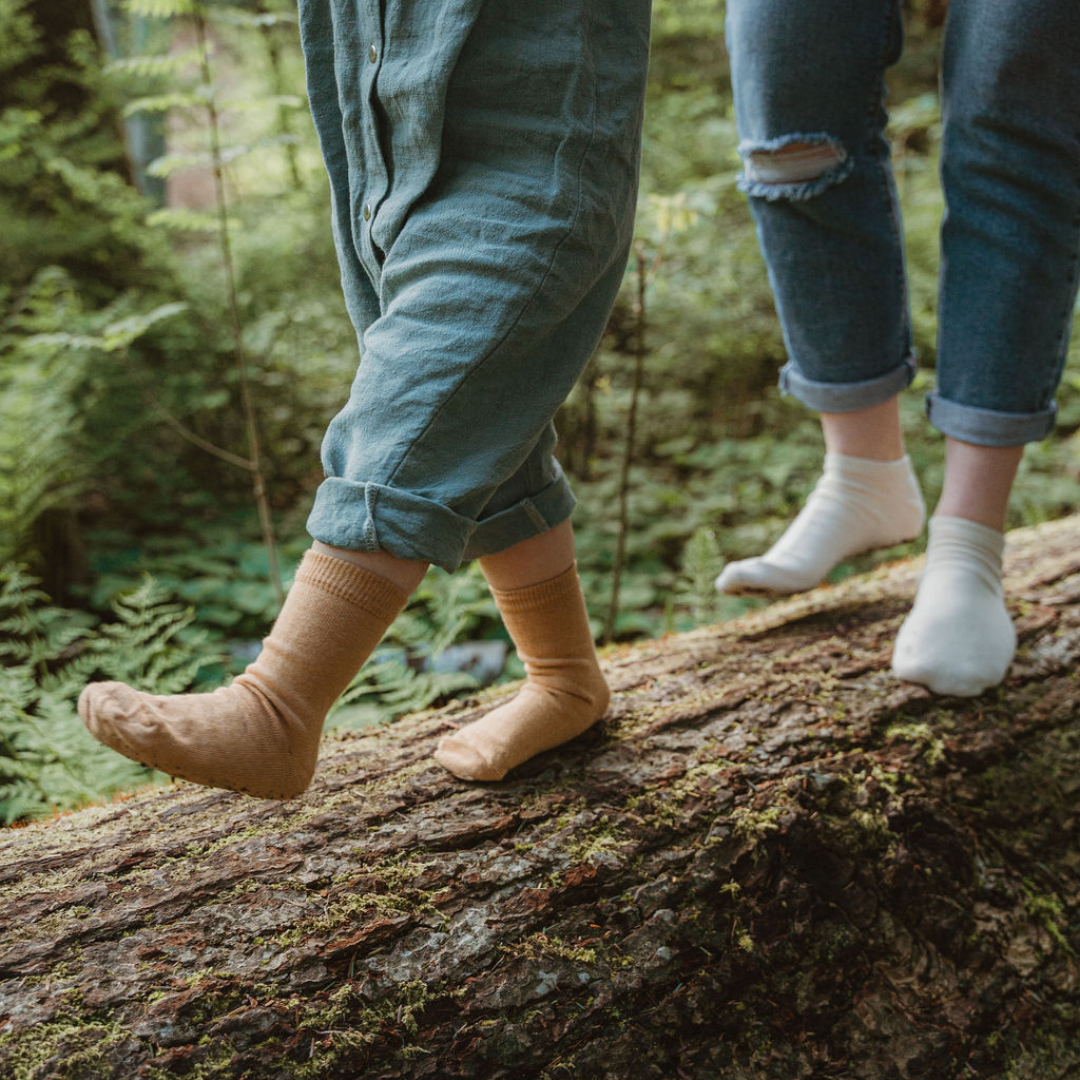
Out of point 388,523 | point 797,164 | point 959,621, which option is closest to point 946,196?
point 797,164

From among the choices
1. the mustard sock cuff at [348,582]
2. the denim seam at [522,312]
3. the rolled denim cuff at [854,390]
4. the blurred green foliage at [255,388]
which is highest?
the denim seam at [522,312]

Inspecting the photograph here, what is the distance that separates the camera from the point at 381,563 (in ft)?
3.41

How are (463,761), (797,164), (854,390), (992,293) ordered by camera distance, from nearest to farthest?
1. (463,761)
2. (992,293)
3. (797,164)
4. (854,390)

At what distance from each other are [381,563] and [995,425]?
1196mm

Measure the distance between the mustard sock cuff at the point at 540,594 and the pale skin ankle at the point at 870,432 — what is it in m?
0.83

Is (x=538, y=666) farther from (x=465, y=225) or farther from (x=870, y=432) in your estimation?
(x=870, y=432)

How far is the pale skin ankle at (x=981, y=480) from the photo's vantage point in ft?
5.26

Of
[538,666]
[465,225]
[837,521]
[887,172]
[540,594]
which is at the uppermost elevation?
[465,225]

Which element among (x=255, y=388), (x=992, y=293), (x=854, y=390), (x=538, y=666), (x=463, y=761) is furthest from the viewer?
(x=255, y=388)

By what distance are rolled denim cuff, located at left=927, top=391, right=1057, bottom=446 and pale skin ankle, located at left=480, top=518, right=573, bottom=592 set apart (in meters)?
0.81

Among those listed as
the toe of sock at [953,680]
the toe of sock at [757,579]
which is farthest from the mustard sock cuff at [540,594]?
the toe of sock at [953,680]

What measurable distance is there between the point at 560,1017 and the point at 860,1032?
17.6 inches

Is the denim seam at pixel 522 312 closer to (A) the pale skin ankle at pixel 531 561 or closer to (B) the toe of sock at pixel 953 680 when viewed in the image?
(A) the pale skin ankle at pixel 531 561

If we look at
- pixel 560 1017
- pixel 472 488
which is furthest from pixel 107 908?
pixel 472 488
